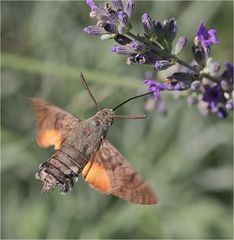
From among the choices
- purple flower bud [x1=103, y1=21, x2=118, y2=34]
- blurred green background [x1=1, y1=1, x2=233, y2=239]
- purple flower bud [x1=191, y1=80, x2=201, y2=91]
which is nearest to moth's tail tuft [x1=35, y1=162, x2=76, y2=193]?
purple flower bud [x1=103, y1=21, x2=118, y2=34]

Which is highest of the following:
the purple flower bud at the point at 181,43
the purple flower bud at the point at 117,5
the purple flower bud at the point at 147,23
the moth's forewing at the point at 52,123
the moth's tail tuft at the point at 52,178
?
the purple flower bud at the point at 117,5

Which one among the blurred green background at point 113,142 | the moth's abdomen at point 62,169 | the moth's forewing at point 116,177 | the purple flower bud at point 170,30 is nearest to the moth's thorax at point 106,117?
the moth's forewing at point 116,177

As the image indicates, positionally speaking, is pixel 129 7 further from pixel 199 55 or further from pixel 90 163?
pixel 90 163

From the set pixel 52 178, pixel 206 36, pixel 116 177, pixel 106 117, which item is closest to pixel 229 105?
pixel 206 36

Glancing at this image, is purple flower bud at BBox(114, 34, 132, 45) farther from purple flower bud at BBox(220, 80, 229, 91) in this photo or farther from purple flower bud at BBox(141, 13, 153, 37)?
purple flower bud at BBox(220, 80, 229, 91)

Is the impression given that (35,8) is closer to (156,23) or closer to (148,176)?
(148,176)

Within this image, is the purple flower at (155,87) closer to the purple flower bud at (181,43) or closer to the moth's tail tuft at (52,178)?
the purple flower bud at (181,43)
